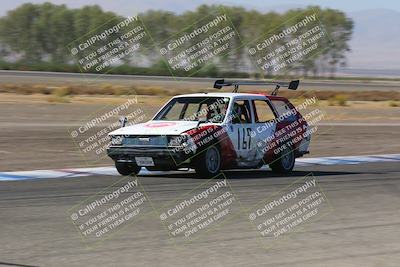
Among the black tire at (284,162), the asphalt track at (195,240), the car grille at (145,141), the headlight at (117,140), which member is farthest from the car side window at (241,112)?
the headlight at (117,140)

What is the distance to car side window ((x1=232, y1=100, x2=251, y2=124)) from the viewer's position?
15031 mm

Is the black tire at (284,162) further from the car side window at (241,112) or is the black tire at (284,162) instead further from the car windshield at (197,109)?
the car windshield at (197,109)

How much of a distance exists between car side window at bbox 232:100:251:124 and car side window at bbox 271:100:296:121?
88 centimetres

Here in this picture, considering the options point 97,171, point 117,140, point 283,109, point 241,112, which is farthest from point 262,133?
point 97,171

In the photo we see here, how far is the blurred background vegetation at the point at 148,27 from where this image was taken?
126750mm

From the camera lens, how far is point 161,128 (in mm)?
14211

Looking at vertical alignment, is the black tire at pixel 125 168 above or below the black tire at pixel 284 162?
above

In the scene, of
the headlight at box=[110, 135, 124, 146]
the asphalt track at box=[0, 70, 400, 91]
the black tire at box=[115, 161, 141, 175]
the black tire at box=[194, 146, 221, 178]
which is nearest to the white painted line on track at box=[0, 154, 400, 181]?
the black tire at box=[115, 161, 141, 175]

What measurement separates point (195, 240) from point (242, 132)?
21.0 ft

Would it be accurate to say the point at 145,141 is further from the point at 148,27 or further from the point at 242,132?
the point at 148,27

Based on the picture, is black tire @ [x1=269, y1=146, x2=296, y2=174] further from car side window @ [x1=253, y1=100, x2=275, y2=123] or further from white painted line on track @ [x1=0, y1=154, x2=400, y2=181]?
white painted line on track @ [x1=0, y1=154, x2=400, y2=181]

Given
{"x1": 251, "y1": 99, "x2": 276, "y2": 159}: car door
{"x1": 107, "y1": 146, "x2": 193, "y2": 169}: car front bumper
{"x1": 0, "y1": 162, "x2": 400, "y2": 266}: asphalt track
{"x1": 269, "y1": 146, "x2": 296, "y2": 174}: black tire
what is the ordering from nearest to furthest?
{"x1": 0, "y1": 162, "x2": 400, "y2": 266}: asphalt track, {"x1": 107, "y1": 146, "x2": 193, "y2": 169}: car front bumper, {"x1": 251, "y1": 99, "x2": 276, "y2": 159}: car door, {"x1": 269, "y1": 146, "x2": 296, "y2": 174}: black tire

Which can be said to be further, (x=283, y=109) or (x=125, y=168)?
(x=283, y=109)

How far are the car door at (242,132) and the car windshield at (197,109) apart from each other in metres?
0.22
